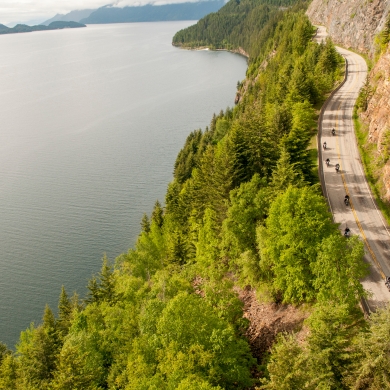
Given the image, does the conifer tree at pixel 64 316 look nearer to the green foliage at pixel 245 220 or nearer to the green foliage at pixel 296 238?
the green foliage at pixel 245 220

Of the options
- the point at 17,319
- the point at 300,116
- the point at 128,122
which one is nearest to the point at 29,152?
the point at 128,122

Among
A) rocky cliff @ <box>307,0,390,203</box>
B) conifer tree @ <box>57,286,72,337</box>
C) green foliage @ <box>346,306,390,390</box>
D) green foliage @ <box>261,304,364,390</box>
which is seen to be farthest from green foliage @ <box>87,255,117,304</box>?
rocky cliff @ <box>307,0,390,203</box>

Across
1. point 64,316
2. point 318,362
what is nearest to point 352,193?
point 318,362

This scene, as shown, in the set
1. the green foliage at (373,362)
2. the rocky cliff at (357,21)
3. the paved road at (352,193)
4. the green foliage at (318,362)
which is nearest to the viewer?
the green foliage at (373,362)

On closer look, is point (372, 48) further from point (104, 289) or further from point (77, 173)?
point (104, 289)

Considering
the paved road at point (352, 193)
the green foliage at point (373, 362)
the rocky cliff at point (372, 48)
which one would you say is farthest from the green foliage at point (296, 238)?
the rocky cliff at point (372, 48)
